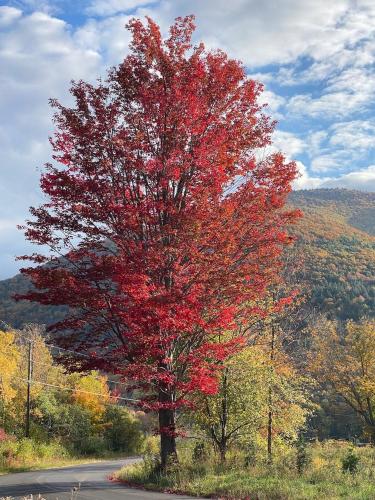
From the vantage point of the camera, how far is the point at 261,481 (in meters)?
12.6

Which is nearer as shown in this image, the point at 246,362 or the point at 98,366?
the point at 98,366

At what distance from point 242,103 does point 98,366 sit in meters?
8.71

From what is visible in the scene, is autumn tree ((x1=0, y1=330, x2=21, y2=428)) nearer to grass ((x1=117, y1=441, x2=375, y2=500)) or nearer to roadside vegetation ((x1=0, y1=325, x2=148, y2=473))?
roadside vegetation ((x1=0, y1=325, x2=148, y2=473))

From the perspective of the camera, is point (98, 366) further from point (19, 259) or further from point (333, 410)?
point (333, 410)

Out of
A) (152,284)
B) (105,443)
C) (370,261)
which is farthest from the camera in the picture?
(370,261)

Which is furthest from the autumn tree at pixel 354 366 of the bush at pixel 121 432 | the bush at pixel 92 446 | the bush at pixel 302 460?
the bush at pixel 302 460

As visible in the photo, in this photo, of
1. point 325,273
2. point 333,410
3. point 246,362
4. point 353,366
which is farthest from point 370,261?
point 246,362

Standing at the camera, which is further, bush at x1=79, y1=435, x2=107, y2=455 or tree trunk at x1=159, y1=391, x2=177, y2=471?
bush at x1=79, y1=435, x2=107, y2=455

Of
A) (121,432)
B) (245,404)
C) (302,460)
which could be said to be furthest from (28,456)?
(302,460)

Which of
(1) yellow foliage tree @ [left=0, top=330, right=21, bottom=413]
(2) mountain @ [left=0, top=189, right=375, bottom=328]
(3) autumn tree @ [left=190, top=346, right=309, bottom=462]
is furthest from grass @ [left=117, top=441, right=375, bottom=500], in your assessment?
(2) mountain @ [left=0, top=189, right=375, bottom=328]

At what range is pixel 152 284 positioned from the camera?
13312 millimetres

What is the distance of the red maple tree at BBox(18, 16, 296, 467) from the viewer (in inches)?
535

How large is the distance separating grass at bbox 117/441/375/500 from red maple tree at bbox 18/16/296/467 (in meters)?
1.19

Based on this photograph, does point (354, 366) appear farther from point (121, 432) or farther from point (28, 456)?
point (28, 456)
